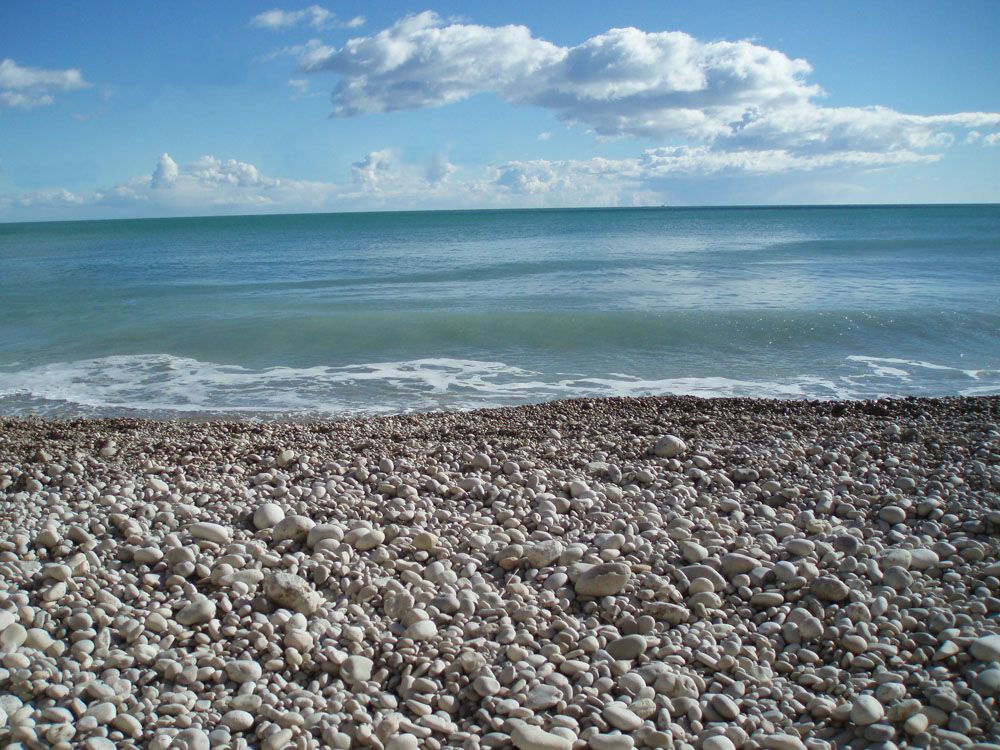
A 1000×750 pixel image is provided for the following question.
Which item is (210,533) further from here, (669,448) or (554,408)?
(554,408)

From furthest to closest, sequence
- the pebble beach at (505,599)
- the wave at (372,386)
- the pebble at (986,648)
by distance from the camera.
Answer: the wave at (372,386)
the pebble at (986,648)
the pebble beach at (505,599)

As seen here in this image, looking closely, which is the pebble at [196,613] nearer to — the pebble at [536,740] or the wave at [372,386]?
the pebble at [536,740]

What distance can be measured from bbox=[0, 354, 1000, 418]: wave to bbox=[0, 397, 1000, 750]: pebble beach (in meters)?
3.36

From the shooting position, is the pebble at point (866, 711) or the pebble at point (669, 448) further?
the pebble at point (669, 448)

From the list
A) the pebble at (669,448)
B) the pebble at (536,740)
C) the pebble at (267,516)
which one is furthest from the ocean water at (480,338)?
the pebble at (536,740)

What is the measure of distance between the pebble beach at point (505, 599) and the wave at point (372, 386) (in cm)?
336

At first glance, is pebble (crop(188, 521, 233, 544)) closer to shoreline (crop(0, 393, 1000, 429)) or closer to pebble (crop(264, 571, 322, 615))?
pebble (crop(264, 571, 322, 615))

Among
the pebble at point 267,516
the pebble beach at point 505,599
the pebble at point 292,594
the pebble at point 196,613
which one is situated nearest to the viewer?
the pebble beach at point 505,599

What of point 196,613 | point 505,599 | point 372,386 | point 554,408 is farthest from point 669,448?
point 372,386

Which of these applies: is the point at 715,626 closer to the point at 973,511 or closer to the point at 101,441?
the point at 973,511

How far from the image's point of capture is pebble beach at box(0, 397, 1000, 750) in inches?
123

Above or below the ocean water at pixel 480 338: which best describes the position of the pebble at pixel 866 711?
below

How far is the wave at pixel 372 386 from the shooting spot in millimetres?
9812

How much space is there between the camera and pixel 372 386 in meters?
10.8
